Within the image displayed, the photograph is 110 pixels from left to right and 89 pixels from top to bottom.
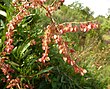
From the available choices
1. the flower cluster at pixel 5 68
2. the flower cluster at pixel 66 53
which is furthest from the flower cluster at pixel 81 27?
the flower cluster at pixel 5 68

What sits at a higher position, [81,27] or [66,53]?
[81,27]

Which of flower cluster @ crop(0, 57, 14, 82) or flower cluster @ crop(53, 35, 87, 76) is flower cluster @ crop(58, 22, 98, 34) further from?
flower cluster @ crop(0, 57, 14, 82)

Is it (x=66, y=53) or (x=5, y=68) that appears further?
(x=5, y=68)

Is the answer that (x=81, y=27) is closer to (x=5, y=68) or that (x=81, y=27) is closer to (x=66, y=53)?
(x=66, y=53)

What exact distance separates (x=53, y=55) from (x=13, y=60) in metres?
0.58

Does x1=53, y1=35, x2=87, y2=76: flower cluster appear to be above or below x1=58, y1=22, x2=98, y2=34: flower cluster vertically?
below

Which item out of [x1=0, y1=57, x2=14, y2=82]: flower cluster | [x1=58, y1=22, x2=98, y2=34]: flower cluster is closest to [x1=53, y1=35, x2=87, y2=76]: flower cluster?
[x1=58, y1=22, x2=98, y2=34]: flower cluster

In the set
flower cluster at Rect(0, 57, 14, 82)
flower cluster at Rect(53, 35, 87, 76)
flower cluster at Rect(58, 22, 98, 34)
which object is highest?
flower cluster at Rect(58, 22, 98, 34)

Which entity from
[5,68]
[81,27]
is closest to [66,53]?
[81,27]

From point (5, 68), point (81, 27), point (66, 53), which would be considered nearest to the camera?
point (66, 53)

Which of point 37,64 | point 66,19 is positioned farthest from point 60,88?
point 66,19

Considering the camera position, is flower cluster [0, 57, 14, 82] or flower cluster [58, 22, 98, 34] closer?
flower cluster [58, 22, 98, 34]

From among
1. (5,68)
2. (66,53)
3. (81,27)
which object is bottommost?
(5,68)

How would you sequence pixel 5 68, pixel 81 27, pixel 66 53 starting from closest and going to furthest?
1. pixel 66 53
2. pixel 81 27
3. pixel 5 68
